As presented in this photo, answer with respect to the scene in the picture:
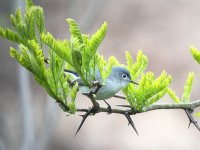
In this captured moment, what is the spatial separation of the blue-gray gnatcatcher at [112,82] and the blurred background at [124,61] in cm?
705

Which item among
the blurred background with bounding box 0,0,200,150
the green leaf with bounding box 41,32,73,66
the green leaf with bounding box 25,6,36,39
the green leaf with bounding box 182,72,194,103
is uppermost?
the green leaf with bounding box 25,6,36,39

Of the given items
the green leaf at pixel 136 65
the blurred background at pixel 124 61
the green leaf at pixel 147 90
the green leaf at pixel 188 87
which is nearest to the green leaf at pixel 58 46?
the green leaf at pixel 147 90

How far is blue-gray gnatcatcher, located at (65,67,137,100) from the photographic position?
1576 mm

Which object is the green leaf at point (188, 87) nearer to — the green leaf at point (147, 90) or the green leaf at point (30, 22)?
the green leaf at point (147, 90)

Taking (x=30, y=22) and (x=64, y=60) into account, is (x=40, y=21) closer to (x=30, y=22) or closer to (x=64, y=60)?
(x=30, y=22)

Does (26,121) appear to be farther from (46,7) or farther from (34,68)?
(46,7)

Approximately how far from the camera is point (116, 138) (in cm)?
1235

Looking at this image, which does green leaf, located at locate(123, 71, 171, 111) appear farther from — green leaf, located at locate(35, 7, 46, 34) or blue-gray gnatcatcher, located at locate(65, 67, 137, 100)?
green leaf, located at locate(35, 7, 46, 34)

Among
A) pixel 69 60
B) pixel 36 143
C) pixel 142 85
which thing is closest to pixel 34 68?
pixel 69 60

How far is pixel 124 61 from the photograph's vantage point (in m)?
13.8

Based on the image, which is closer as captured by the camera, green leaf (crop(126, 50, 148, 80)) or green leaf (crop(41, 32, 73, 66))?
green leaf (crop(41, 32, 73, 66))

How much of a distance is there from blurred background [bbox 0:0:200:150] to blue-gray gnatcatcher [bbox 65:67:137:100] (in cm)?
705

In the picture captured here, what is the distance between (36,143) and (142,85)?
7142mm

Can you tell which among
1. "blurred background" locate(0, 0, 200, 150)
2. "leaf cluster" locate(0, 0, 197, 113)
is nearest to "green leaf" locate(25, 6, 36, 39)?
"leaf cluster" locate(0, 0, 197, 113)
